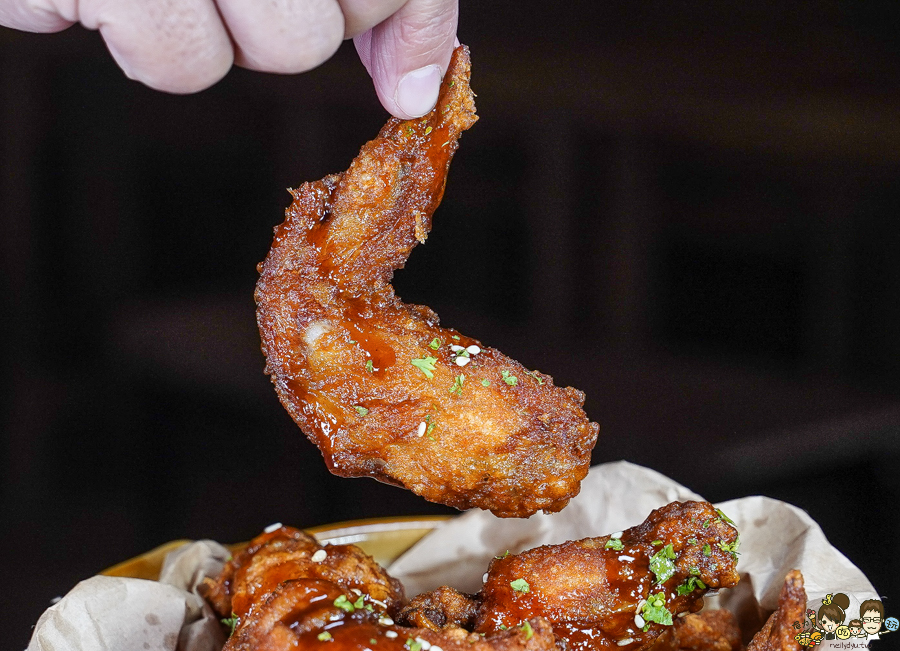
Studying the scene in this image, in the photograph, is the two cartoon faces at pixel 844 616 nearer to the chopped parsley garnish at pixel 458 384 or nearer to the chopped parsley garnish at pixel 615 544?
the chopped parsley garnish at pixel 615 544

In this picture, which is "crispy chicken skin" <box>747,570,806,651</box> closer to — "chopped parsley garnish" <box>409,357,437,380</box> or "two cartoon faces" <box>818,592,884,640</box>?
"two cartoon faces" <box>818,592,884,640</box>

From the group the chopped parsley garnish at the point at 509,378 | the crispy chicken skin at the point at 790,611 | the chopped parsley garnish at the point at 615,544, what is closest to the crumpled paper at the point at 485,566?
the crispy chicken skin at the point at 790,611

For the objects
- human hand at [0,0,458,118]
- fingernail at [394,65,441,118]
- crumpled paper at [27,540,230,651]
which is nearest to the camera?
human hand at [0,0,458,118]

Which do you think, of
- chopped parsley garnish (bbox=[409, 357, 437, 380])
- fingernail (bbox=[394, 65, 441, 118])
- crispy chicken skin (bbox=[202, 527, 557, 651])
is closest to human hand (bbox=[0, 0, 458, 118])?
fingernail (bbox=[394, 65, 441, 118])

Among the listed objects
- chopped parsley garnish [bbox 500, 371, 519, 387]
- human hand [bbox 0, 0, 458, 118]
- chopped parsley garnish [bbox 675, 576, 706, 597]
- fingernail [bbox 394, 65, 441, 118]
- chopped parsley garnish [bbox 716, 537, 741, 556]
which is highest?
human hand [bbox 0, 0, 458, 118]

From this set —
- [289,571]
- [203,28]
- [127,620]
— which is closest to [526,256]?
[289,571]

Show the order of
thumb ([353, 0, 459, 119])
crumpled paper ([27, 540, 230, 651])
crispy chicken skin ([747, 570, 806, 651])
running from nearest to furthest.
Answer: thumb ([353, 0, 459, 119]) → crispy chicken skin ([747, 570, 806, 651]) → crumpled paper ([27, 540, 230, 651])

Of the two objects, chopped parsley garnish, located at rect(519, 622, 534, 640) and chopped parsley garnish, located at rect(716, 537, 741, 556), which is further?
chopped parsley garnish, located at rect(716, 537, 741, 556)

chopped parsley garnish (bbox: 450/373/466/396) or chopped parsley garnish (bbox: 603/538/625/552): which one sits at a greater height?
chopped parsley garnish (bbox: 450/373/466/396)
